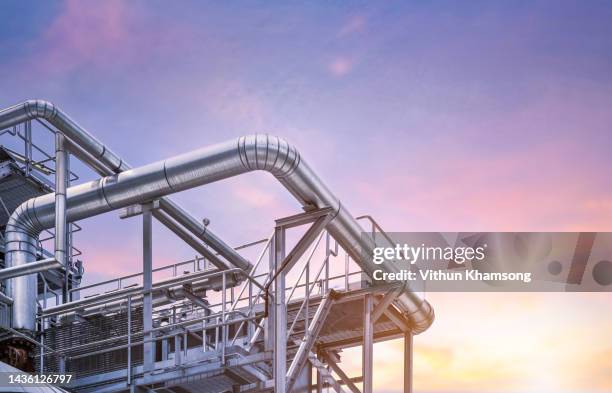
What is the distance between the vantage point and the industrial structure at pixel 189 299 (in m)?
20.6

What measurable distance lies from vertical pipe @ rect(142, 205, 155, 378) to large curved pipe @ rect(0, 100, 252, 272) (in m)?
2.31

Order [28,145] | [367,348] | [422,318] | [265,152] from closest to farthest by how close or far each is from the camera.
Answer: [265,152] < [367,348] < [422,318] < [28,145]

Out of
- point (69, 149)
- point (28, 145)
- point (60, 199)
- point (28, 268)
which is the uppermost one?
point (28, 145)

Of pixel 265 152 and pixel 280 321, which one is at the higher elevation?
pixel 265 152

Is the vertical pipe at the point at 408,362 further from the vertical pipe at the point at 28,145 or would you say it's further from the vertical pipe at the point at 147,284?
the vertical pipe at the point at 28,145

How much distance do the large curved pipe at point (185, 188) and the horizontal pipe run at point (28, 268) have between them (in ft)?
6.15

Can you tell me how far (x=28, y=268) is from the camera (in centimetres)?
2102

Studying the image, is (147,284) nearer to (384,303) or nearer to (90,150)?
(90,150)

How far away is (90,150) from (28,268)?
15.0 feet

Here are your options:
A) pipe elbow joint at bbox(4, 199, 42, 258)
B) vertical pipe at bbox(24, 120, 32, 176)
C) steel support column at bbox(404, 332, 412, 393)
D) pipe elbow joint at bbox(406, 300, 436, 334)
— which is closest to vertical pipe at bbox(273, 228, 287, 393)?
pipe elbow joint at bbox(4, 199, 42, 258)

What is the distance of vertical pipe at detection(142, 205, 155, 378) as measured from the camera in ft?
68.5

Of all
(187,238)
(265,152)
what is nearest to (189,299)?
(187,238)

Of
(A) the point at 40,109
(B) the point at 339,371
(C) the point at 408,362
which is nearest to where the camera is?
(A) the point at 40,109

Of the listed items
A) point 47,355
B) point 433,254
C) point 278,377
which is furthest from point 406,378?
point 47,355
